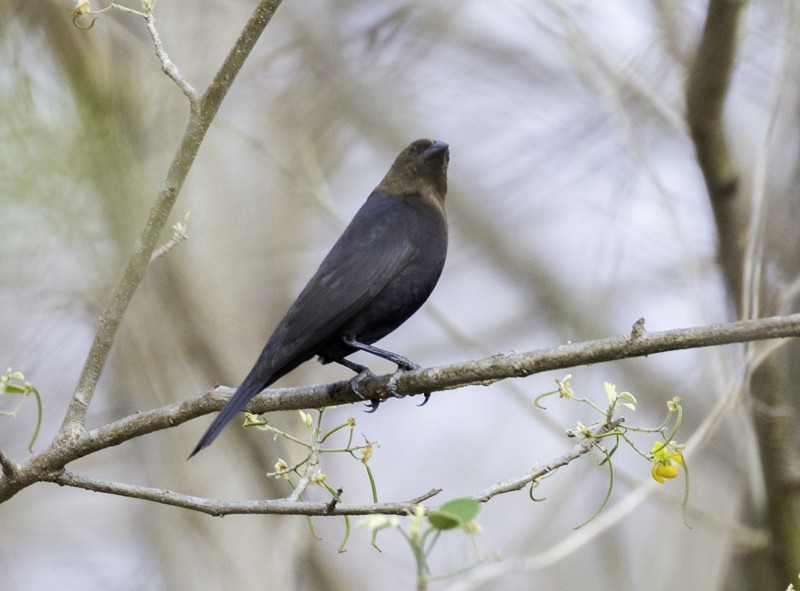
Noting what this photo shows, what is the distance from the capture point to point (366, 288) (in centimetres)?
323

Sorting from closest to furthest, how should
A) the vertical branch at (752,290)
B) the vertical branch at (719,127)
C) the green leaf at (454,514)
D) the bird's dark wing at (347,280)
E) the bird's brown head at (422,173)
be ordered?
1. the green leaf at (454,514)
2. the bird's dark wing at (347,280)
3. the vertical branch at (719,127)
4. the vertical branch at (752,290)
5. the bird's brown head at (422,173)

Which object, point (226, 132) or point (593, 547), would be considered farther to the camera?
point (593, 547)

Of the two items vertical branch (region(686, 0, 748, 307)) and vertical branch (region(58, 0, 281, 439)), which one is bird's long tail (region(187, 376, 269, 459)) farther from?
Result: vertical branch (region(686, 0, 748, 307))

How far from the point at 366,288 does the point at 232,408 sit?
819mm

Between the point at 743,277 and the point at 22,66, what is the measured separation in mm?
3781

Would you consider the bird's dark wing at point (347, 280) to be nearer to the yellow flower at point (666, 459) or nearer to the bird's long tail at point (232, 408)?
the bird's long tail at point (232, 408)

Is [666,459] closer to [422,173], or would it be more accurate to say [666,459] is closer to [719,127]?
[719,127]

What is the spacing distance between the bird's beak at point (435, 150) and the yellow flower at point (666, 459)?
223 centimetres

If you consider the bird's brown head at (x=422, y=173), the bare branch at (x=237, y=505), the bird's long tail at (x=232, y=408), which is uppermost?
the bird's brown head at (x=422, y=173)

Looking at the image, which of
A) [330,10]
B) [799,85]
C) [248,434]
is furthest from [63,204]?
[799,85]

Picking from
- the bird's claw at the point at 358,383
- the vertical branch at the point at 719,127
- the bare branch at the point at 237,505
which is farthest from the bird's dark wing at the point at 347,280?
the vertical branch at the point at 719,127

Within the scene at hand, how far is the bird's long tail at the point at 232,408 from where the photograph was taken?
252 cm

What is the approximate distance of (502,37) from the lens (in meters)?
5.83

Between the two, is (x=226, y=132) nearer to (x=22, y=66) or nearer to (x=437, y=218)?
(x=22, y=66)
